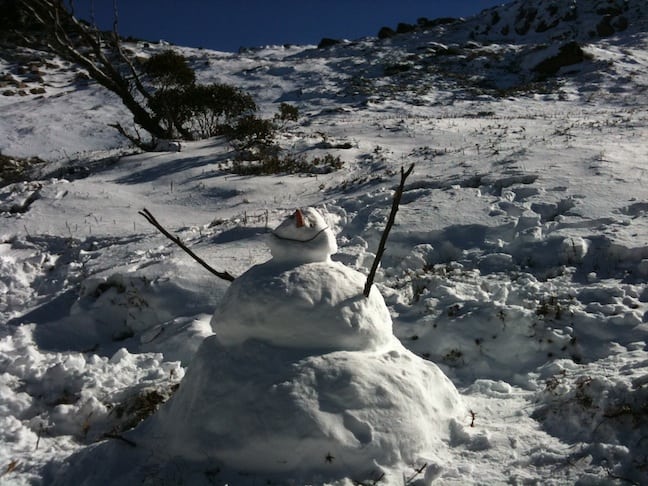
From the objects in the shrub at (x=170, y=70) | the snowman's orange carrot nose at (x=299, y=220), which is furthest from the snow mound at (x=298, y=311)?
the shrub at (x=170, y=70)

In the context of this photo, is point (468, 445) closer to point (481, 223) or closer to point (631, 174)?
point (481, 223)

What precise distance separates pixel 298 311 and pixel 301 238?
1.44 ft

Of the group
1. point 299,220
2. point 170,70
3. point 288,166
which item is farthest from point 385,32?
point 299,220

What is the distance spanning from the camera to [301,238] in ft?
9.27

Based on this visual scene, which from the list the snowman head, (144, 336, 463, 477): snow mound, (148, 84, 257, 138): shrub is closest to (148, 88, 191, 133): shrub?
(148, 84, 257, 138): shrub

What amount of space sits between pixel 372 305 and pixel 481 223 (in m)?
3.63

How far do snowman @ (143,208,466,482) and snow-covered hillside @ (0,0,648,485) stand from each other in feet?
0.06

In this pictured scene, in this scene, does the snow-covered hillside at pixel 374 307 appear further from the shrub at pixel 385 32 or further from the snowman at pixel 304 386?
the shrub at pixel 385 32

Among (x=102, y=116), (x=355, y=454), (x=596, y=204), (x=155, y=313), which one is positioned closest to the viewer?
(x=355, y=454)

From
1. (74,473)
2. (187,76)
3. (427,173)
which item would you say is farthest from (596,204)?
(187,76)

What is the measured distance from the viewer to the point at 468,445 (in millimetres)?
2699

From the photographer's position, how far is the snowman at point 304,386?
94.3 inches

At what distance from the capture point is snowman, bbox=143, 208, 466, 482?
7.86 feet

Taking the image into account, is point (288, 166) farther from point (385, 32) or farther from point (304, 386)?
point (385, 32)
